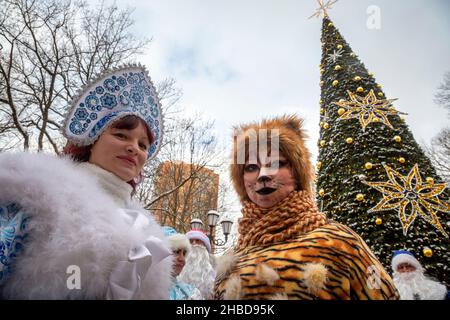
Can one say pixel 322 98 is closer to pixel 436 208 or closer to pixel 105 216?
pixel 436 208

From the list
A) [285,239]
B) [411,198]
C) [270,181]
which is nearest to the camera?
[285,239]

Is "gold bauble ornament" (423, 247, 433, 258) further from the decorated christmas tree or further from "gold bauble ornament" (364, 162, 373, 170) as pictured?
"gold bauble ornament" (364, 162, 373, 170)

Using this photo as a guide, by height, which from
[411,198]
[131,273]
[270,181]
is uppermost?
[411,198]

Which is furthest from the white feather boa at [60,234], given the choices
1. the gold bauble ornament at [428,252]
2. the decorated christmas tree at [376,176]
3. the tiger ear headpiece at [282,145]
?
the gold bauble ornament at [428,252]

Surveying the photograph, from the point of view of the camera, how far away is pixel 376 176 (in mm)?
4238

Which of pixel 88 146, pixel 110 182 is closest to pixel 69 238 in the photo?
pixel 110 182

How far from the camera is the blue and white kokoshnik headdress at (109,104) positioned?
1.82 meters

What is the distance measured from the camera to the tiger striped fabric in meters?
1.33

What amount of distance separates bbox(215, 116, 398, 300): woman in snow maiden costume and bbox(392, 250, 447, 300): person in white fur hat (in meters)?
2.45

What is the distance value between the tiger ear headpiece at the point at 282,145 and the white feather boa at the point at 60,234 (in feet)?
2.94

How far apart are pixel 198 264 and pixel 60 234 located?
3805 millimetres

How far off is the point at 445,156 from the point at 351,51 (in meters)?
7.44

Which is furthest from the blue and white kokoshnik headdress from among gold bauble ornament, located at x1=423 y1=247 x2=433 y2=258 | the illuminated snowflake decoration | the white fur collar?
gold bauble ornament, located at x1=423 y1=247 x2=433 y2=258

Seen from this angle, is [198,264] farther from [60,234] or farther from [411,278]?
[60,234]
